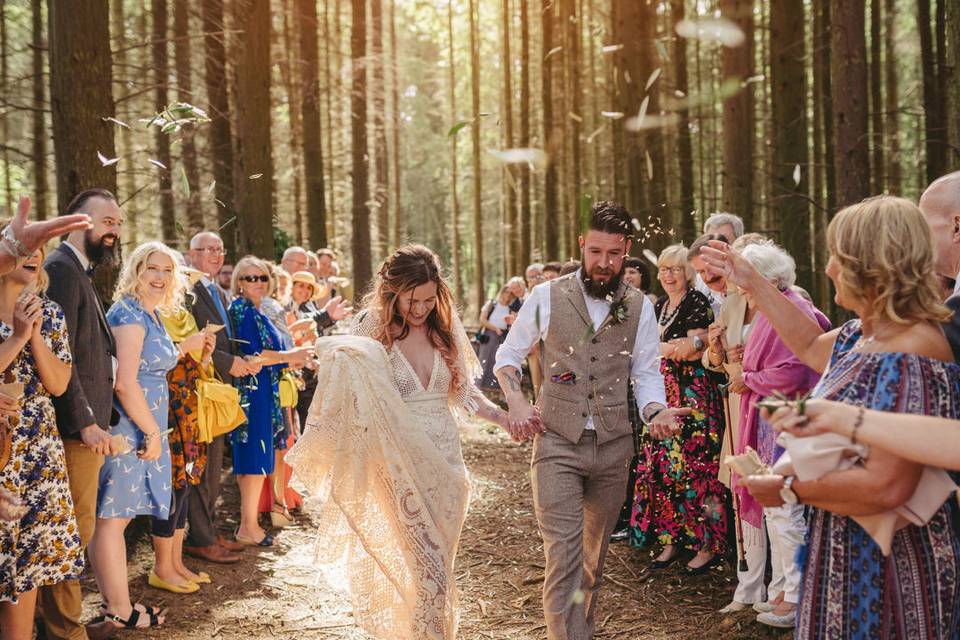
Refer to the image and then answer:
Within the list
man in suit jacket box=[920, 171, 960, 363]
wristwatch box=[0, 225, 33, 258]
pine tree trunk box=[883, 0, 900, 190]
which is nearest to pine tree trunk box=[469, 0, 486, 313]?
pine tree trunk box=[883, 0, 900, 190]

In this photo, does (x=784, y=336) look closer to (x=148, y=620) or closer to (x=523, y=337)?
(x=523, y=337)

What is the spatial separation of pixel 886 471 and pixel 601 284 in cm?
238

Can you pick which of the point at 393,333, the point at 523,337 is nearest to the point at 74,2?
the point at 393,333

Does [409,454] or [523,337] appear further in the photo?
[523,337]

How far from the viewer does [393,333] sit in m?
4.66

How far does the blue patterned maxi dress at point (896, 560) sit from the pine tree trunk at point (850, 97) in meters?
6.40

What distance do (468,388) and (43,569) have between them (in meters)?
2.37

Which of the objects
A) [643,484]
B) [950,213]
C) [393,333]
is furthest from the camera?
[643,484]

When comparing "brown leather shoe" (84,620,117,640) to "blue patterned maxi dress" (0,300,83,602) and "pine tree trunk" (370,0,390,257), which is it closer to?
"blue patterned maxi dress" (0,300,83,602)

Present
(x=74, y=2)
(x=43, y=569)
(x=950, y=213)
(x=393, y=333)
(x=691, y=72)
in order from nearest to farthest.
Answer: (x=950, y=213)
(x=43, y=569)
(x=393, y=333)
(x=74, y=2)
(x=691, y=72)

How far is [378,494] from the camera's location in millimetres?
4441

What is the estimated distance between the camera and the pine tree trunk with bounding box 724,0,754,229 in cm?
1104

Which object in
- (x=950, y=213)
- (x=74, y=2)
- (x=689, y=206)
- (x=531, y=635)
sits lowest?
(x=531, y=635)

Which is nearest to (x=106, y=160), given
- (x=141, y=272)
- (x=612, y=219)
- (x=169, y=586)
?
(x=141, y=272)
